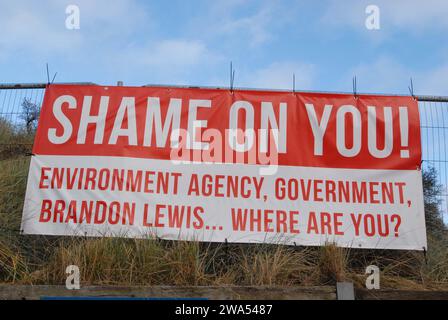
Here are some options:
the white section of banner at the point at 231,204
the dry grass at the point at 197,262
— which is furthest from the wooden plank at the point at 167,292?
the white section of banner at the point at 231,204

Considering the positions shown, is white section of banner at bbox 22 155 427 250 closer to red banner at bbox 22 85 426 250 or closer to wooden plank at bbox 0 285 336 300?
red banner at bbox 22 85 426 250

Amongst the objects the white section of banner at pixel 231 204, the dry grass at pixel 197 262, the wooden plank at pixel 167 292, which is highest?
the white section of banner at pixel 231 204

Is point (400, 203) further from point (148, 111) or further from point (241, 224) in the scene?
point (148, 111)

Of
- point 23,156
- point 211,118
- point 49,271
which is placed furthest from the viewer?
point 23,156

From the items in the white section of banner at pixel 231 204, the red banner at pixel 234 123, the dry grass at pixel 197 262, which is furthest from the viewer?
the red banner at pixel 234 123

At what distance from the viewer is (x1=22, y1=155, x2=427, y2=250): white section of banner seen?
648 centimetres

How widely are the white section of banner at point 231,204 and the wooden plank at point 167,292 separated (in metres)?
0.82

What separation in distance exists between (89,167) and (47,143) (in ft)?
2.39

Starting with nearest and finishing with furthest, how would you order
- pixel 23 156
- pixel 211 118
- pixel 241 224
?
pixel 241 224, pixel 211 118, pixel 23 156

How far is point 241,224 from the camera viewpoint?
6.52 m

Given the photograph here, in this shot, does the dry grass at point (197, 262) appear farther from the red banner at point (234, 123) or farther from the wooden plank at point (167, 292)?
the red banner at point (234, 123)

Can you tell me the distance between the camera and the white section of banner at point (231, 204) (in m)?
6.48

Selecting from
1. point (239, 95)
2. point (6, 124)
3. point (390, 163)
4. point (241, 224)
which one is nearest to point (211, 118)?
point (239, 95)

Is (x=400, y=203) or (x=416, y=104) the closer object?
(x=400, y=203)
